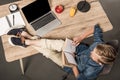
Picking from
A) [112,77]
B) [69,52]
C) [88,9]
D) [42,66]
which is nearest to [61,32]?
[69,52]

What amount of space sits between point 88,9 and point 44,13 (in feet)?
1.48

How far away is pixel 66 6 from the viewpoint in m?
2.66

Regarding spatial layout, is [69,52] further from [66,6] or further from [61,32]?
[66,6]

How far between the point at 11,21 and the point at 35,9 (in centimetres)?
27

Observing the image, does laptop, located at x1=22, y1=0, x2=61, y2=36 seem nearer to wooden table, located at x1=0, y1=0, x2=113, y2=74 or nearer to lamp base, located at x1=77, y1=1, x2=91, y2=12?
wooden table, located at x1=0, y1=0, x2=113, y2=74

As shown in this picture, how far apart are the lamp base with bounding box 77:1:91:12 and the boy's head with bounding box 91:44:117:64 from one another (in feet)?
1.79

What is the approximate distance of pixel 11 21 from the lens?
2545mm

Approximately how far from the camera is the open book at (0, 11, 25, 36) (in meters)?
2.52

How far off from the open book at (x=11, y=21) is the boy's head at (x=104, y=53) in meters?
0.79

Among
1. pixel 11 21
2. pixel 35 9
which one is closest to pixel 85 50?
pixel 35 9

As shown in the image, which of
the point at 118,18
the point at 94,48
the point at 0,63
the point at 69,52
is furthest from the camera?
the point at 118,18

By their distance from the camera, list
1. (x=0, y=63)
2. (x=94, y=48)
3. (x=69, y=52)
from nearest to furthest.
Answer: (x=94, y=48), (x=69, y=52), (x=0, y=63)

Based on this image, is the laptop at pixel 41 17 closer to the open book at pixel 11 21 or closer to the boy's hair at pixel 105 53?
the open book at pixel 11 21

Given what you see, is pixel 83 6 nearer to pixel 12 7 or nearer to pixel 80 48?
pixel 80 48
